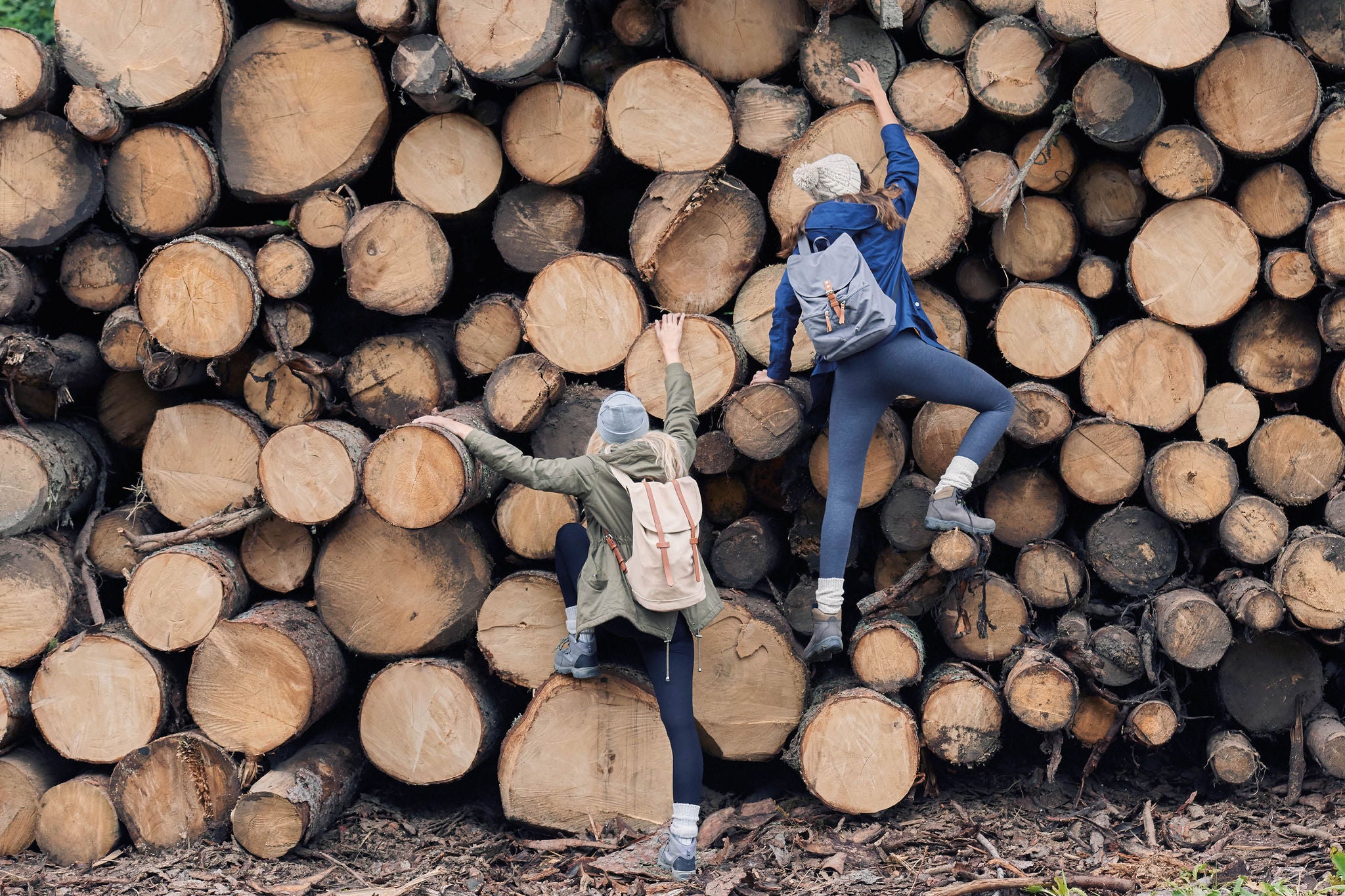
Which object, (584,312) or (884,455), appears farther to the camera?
(584,312)

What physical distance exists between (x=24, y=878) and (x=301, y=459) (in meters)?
2.38

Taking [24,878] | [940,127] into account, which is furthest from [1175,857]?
[24,878]

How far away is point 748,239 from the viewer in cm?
537

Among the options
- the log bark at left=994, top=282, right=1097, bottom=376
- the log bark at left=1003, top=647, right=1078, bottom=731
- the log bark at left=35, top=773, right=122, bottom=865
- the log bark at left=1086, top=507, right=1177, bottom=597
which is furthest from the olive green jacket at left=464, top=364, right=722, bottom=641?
the log bark at left=35, top=773, right=122, bottom=865

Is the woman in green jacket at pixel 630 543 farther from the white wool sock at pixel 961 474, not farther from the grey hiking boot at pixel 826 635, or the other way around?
the white wool sock at pixel 961 474

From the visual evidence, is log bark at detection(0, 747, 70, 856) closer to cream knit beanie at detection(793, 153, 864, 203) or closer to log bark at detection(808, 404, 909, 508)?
log bark at detection(808, 404, 909, 508)

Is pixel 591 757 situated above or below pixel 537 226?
below

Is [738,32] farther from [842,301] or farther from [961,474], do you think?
[961,474]

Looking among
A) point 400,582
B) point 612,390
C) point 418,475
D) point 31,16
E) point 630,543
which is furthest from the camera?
point 31,16

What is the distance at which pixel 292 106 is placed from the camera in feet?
17.8

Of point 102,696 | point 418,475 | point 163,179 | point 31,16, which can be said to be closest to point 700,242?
point 418,475

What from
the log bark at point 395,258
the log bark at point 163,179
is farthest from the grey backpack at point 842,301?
the log bark at point 163,179

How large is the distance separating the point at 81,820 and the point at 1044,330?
512 centimetres

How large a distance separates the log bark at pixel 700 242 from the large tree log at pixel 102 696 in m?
3.07
